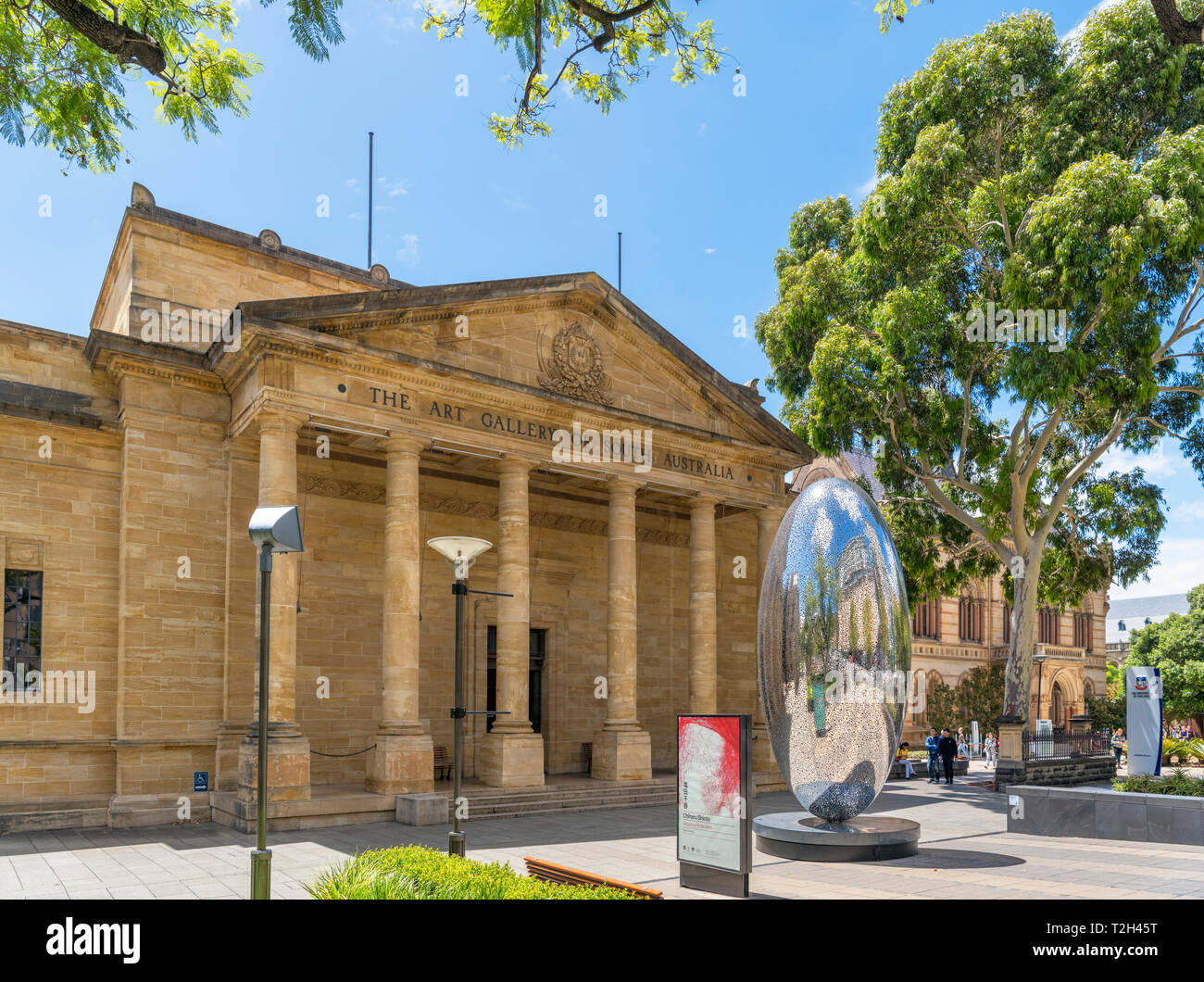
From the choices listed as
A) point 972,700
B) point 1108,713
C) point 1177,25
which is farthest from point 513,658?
point 1108,713

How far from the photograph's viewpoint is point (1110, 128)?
78.0 feet

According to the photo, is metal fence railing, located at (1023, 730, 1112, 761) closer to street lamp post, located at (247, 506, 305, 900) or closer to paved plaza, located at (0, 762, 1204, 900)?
paved plaza, located at (0, 762, 1204, 900)

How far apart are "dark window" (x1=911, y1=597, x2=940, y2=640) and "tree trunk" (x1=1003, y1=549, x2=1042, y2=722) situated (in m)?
22.1

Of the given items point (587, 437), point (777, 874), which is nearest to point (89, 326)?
point (587, 437)

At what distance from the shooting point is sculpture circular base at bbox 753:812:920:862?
13.3 m

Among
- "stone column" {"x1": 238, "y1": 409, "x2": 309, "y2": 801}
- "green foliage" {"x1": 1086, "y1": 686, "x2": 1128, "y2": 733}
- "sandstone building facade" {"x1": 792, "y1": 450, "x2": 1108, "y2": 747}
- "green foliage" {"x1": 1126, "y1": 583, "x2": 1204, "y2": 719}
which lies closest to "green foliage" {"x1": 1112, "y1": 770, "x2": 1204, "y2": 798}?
"stone column" {"x1": 238, "y1": 409, "x2": 309, "y2": 801}

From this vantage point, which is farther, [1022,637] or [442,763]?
[1022,637]

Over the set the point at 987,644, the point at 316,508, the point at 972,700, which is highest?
the point at 316,508

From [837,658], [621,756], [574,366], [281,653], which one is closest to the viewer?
[837,658]

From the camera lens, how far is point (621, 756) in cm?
2300

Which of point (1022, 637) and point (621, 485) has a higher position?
point (621, 485)

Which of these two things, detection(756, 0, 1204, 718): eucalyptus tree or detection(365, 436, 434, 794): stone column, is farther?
detection(756, 0, 1204, 718): eucalyptus tree

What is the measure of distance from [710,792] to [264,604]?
5.88 metres

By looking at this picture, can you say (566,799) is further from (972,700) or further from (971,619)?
(971,619)
